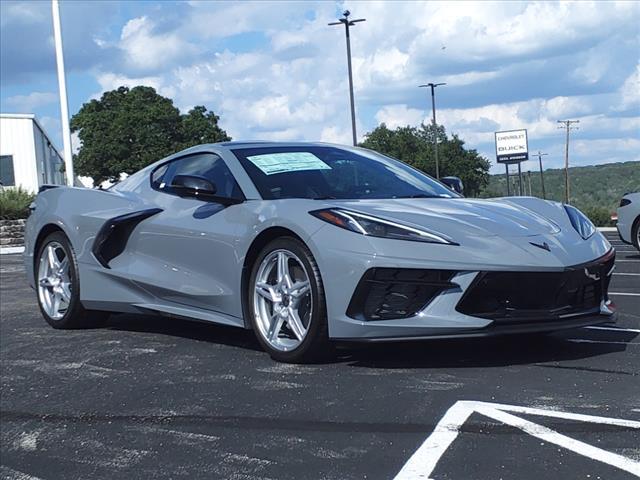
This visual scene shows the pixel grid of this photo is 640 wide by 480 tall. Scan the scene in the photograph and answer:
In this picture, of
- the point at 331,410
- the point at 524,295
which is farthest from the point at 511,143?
the point at 331,410

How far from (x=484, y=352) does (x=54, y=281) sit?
3321 millimetres

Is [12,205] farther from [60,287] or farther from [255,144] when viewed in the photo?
[255,144]

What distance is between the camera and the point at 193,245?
5000mm

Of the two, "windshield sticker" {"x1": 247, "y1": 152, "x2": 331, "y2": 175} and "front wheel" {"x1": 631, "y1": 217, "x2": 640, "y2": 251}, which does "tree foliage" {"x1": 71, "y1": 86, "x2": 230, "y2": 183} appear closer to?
"front wheel" {"x1": 631, "y1": 217, "x2": 640, "y2": 251}

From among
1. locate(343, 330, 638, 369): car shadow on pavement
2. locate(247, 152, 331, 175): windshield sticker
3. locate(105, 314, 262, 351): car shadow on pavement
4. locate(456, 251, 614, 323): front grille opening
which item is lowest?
locate(343, 330, 638, 369): car shadow on pavement

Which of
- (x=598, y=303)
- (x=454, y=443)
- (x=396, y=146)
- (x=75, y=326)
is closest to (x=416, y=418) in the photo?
(x=454, y=443)

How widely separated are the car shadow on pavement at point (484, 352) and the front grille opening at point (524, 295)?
1.03ft

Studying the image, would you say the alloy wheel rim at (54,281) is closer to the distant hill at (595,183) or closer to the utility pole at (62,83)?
the utility pole at (62,83)

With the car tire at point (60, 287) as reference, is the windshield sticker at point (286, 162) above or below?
above

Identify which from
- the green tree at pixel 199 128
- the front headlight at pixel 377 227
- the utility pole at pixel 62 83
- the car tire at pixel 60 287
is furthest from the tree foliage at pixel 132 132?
the front headlight at pixel 377 227

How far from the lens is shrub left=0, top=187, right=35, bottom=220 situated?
65.0 feet

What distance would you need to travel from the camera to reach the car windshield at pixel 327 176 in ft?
15.9

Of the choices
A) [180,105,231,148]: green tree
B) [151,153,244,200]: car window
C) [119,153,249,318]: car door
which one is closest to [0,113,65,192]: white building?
[180,105,231,148]: green tree

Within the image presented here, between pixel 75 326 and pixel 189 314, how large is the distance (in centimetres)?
145
